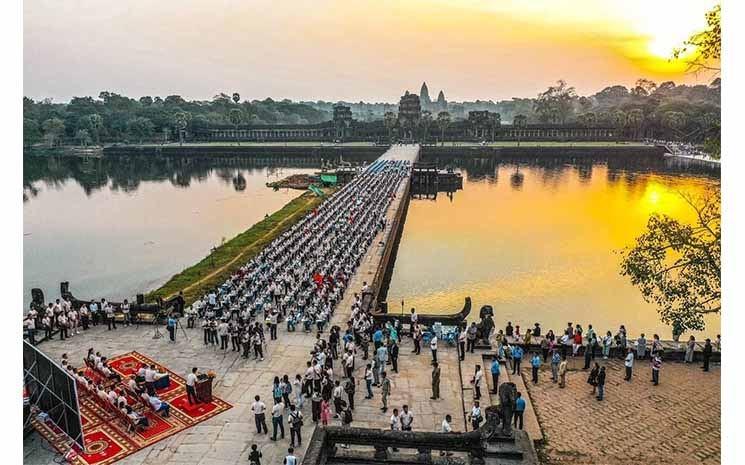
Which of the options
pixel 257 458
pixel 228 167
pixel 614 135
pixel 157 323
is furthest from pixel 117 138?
pixel 257 458

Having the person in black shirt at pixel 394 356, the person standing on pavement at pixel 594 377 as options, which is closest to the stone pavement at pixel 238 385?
the person in black shirt at pixel 394 356

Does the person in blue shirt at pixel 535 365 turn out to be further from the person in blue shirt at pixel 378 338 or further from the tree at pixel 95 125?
the tree at pixel 95 125

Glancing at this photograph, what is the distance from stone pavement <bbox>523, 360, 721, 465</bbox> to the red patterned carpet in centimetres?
898

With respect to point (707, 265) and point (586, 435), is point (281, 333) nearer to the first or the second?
point (586, 435)

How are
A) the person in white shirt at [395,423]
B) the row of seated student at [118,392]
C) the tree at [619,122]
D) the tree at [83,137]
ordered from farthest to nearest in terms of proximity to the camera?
the tree at [83,137] → the tree at [619,122] → the row of seated student at [118,392] → the person in white shirt at [395,423]

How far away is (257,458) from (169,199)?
192ft

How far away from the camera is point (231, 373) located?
16734mm

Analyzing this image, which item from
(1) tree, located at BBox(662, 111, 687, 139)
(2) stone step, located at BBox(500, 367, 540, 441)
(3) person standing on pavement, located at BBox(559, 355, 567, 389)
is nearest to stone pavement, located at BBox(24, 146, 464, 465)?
(2) stone step, located at BBox(500, 367, 540, 441)

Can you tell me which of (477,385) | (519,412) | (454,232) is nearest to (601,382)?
(519,412)

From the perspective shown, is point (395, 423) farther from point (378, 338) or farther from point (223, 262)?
point (223, 262)

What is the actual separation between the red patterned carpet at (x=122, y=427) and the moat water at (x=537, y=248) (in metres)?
14.5

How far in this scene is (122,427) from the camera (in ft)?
45.8

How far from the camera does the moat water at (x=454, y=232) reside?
98.8 feet

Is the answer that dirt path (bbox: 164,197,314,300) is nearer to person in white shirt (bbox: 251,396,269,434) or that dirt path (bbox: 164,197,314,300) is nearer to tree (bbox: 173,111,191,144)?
person in white shirt (bbox: 251,396,269,434)
